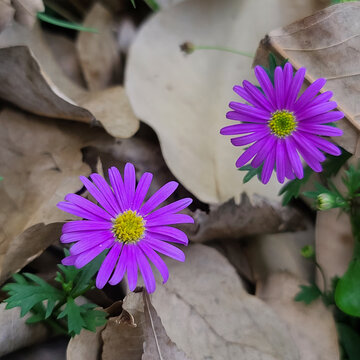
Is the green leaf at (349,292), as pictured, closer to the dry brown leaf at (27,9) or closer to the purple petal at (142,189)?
the purple petal at (142,189)

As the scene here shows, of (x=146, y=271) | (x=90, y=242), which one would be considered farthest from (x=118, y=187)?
(x=146, y=271)

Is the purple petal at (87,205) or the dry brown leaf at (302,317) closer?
the purple petal at (87,205)

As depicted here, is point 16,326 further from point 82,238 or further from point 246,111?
point 246,111

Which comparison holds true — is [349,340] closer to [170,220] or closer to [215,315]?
[215,315]

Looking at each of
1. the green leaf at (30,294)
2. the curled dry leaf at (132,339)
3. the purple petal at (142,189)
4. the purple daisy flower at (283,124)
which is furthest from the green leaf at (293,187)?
the green leaf at (30,294)

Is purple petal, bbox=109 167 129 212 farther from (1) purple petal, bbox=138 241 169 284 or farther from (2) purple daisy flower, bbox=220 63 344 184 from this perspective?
Answer: (2) purple daisy flower, bbox=220 63 344 184

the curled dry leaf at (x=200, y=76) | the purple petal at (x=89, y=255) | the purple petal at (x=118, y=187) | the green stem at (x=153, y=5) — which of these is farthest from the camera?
the green stem at (x=153, y=5)

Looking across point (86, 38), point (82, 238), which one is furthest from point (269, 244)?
point (86, 38)
